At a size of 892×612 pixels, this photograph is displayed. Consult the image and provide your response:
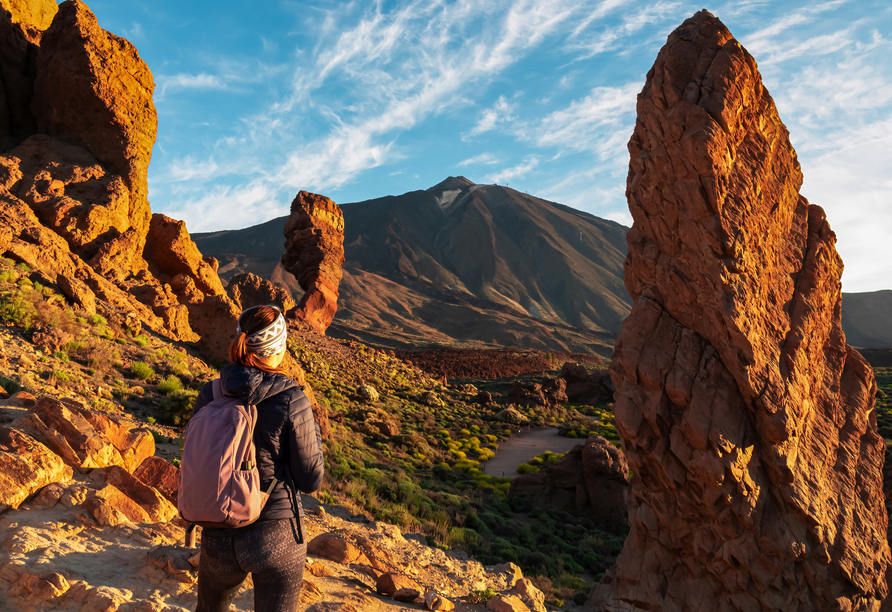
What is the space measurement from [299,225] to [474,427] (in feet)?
58.2

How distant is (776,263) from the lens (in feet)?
23.7

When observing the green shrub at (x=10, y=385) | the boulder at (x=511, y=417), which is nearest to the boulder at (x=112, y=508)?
the green shrub at (x=10, y=385)

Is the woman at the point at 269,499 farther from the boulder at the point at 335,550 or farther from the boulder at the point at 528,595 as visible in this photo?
the boulder at the point at 528,595

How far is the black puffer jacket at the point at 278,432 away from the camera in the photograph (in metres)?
2.27

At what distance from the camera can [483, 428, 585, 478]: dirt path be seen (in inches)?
707

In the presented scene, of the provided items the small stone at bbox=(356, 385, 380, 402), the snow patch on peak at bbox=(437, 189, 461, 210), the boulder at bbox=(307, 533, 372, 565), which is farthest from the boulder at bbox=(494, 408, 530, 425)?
the snow patch on peak at bbox=(437, 189, 461, 210)

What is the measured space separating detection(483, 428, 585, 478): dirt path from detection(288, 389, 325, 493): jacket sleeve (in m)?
15.7

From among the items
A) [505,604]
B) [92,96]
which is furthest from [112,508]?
[92,96]

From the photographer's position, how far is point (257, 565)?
7.35ft

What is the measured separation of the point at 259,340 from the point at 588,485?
1373 centimetres

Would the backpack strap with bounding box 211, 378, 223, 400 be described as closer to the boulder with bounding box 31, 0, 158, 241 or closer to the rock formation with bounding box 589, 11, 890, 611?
the rock formation with bounding box 589, 11, 890, 611

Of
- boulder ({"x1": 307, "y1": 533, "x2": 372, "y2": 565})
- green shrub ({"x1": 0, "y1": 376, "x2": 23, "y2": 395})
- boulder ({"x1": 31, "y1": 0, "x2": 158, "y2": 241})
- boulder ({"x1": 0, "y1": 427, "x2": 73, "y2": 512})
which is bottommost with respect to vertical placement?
boulder ({"x1": 307, "y1": 533, "x2": 372, "y2": 565})

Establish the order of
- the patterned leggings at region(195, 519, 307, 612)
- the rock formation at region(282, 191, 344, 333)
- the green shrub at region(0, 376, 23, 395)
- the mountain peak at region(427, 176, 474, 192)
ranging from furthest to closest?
the mountain peak at region(427, 176, 474, 192)
the rock formation at region(282, 191, 344, 333)
the green shrub at region(0, 376, 23, 395)
the patterned leggings at region(195, 519, 307, 612)

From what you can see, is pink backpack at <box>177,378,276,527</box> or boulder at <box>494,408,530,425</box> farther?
boulder at <box>494,408,530,425</box>
